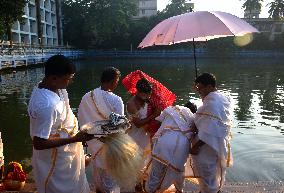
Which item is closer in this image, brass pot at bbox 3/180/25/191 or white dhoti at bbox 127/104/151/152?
brass pot at bbox 3/180/25/191

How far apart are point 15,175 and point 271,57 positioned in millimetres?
58632

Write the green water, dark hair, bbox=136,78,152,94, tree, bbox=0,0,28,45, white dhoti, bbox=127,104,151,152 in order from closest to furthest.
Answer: dark hair, bbox=136,78,152,94 → white dhoti, bbox=127,104,151,152 → the green water → tree, bbox=0,0,28,45

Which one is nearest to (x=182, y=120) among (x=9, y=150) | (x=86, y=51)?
(x=9, y=150)

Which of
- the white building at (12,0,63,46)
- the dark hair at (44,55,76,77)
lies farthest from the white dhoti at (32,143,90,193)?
the white building at (12,0,63,46)

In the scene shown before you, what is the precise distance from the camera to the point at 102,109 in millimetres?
4215

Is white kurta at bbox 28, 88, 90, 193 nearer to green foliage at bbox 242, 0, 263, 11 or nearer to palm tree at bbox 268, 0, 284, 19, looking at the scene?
palm tree at bbox 268, 0, 284, 19

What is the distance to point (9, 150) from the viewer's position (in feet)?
29.4

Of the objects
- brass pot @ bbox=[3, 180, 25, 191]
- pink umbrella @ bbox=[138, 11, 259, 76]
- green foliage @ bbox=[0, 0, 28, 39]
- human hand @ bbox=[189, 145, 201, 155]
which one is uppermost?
green foliage @ bbox=[0, 0, 28, 39]

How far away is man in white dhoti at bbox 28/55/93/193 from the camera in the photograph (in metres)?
2.79

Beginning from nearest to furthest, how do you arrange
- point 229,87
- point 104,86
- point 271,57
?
point 104,86 → point 229,87 → point 271,57

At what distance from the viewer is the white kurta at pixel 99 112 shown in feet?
13.8

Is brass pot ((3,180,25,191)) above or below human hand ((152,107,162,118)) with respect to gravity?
below

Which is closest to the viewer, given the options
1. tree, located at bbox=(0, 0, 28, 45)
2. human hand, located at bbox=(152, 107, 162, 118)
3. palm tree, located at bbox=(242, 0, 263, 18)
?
human hand, located at bbox=(152, 107, 162, 118)

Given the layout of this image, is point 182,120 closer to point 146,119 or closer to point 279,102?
point 146,119
